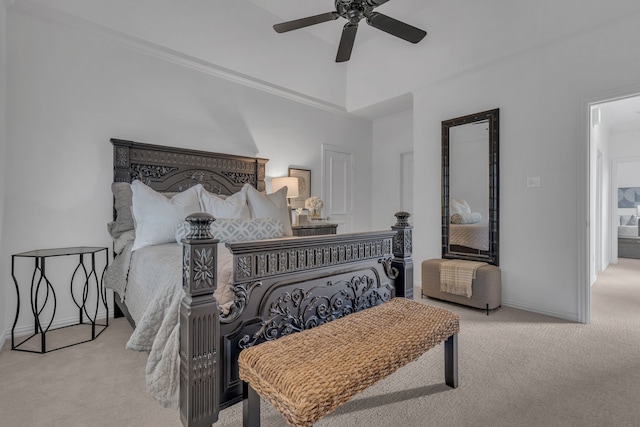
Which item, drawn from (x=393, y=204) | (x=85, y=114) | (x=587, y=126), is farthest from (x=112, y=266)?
(x=587, y=126)

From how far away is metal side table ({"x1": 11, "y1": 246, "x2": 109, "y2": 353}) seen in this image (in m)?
2.29

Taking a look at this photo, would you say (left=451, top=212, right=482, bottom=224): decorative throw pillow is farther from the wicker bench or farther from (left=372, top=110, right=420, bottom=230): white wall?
the wicker bench

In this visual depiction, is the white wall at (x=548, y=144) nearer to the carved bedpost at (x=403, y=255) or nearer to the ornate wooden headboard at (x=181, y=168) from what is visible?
the carved bedpost at (x=403, y=255)

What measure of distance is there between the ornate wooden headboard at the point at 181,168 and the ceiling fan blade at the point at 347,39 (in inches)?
63.0

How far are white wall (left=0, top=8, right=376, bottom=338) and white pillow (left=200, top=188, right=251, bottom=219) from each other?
98 centimetres

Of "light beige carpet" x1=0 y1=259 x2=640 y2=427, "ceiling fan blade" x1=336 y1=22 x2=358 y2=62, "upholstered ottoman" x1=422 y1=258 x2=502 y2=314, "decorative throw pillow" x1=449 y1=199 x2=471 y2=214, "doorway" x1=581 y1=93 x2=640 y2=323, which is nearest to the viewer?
"light beige carpet" x1=0 y1=259 x2=640 y2=427

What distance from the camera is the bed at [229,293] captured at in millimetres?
1195

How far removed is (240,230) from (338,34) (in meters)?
3.59

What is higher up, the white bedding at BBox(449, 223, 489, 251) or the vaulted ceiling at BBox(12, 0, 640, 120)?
the vaulted ceiling at BBox(12, 0, 640, 120)

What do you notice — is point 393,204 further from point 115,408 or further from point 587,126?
point 115,408

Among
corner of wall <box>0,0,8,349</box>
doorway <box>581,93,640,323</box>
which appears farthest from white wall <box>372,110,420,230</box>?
corner of wall <box>0,0,8,349</box>

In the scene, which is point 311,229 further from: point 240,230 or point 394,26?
point 394,26

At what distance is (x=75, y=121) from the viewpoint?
2693mm

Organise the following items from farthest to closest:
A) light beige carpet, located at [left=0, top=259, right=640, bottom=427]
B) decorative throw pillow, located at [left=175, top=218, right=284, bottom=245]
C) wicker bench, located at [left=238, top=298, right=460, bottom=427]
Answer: decorative throw pillow, located at [left=175, top=218, right=284, bottom=245], light beige carpet, located at [left=0, top=259, right=640, bottom=427], wicker bench, located at [left=238, top=298, right=460, bottom=427]
